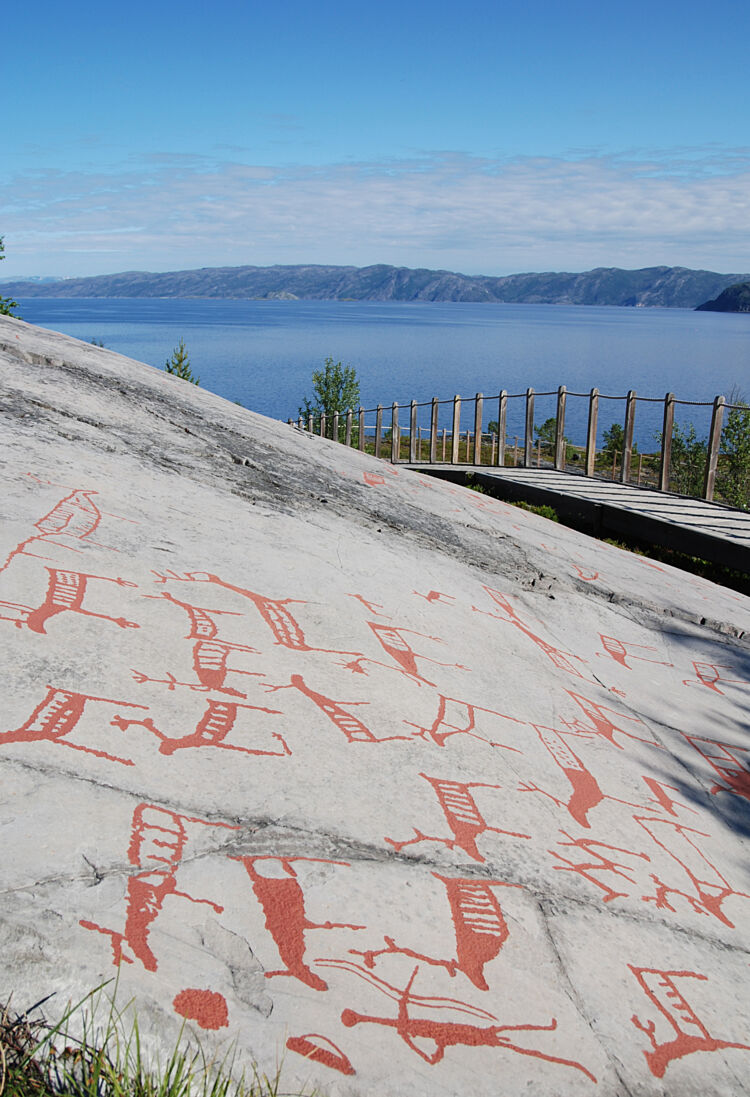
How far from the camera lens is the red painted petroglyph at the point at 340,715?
128 inches

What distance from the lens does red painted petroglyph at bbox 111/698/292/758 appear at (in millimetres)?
2852

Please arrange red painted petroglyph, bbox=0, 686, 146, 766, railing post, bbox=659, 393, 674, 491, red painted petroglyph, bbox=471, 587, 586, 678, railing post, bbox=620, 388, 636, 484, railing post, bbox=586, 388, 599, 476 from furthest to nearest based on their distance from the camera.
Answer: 1. railing post, bbox=586, 388, 599, 476
2. railing post, bbox=620, 388, 636, 484
3. railing post, bbox=659, 393, 674, 491
4. red painted petroglyph, bbox=471, 587, 586, 678
5. red painted petroglyph, bbox=0, 686, 146, 766

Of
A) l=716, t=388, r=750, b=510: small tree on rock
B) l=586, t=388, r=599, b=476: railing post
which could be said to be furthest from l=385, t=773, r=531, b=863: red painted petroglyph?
l=716, t=388, r=750, b=510: small tree on rock

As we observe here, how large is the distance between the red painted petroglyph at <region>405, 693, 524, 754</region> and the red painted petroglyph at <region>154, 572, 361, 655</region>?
1.68ft

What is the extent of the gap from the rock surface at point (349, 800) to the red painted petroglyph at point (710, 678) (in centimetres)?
4

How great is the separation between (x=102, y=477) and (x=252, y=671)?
7.06 ft

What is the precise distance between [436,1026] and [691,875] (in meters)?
1.48

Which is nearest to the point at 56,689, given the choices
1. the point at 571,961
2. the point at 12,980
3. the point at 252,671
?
the point at 252,671

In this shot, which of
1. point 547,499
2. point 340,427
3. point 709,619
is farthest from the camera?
point 340,427

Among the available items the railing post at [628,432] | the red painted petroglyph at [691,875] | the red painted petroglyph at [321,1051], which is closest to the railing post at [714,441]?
the railing post at [628,432]

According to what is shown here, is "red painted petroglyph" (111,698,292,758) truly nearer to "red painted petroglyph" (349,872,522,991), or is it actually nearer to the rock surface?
the rock surface

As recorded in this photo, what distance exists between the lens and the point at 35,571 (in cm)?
363

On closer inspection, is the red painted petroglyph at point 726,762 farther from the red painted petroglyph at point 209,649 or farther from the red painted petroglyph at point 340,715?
the red painted petroglyph at point 209,649

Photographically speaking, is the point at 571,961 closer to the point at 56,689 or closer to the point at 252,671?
the point at 252,671
